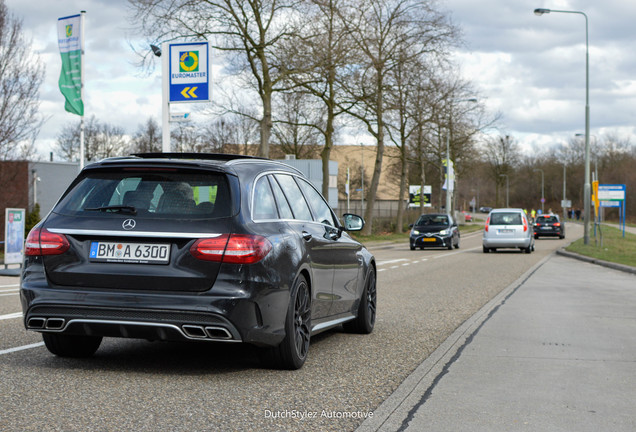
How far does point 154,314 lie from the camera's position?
5551 mm

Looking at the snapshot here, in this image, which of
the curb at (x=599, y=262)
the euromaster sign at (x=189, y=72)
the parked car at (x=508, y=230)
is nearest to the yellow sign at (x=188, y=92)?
the euromaster sign at (x=189, y=72)

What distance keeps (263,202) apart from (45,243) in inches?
63.5

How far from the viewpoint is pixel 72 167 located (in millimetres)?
41469

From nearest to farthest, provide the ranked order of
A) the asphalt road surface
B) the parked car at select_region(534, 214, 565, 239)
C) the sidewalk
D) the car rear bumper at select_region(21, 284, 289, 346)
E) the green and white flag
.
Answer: the asphalt road surface, the sidewalk, the car rear bumper at select_region(21, 284, 289, 346), the green and white flag, the parked car at select_region(534, 214, 565, 239)

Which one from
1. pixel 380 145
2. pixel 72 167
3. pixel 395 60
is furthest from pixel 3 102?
pixel 380 145

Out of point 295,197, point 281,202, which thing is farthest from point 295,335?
point 295,197

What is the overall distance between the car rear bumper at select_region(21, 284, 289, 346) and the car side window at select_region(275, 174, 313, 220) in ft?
4.09

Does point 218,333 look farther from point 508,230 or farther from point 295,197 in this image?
point 508,230

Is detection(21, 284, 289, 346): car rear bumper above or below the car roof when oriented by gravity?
below

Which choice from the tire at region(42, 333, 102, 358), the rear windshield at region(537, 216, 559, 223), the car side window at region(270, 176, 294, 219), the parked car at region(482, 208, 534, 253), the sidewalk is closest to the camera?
the sidewalk

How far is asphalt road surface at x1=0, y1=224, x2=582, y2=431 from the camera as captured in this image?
460 centimetres

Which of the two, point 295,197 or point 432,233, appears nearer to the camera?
point 295,197

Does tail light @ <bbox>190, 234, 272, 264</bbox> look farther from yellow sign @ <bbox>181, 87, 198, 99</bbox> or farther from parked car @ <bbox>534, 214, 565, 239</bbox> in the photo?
parked car @ <bbox>534, 214, 565, 239</bbox>

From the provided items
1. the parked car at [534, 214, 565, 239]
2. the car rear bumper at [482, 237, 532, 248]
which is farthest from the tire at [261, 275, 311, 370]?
the parked car at [534, 214, 565, 239]
